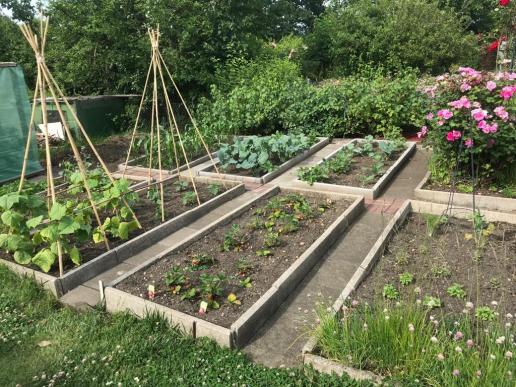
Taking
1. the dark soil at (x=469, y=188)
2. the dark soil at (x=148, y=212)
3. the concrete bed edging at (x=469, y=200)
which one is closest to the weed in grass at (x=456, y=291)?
the concrete bed edging at (x=469, y=200)

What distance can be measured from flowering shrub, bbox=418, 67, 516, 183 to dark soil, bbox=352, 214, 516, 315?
1109 mm

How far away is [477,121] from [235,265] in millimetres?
3462

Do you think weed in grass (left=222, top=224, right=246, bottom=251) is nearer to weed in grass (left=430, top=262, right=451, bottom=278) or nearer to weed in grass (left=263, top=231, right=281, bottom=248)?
weed in grass (left=263, top=231, right=281, bottom=248)

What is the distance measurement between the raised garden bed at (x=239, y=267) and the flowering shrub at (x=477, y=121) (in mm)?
1431

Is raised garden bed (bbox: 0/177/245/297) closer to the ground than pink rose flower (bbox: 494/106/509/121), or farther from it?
closer to the ground

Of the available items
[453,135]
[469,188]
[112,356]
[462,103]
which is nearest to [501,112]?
[462,103]

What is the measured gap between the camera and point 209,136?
8.91m

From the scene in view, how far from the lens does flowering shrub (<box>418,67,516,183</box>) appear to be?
5.19m

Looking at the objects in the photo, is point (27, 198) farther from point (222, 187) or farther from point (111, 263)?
point (222, 187)

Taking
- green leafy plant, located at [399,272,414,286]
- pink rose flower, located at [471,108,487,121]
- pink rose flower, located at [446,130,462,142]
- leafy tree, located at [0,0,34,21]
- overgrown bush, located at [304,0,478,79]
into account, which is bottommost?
green leafy plant, located at [399,272,414,286]

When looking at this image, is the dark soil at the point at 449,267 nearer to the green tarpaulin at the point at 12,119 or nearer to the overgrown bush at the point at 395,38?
the green tarpaulin at the point at 12,119

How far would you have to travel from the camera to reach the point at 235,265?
14.0 feet

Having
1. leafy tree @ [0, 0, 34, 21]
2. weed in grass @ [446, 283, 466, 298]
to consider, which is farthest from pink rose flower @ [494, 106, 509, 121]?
leafy tree @ [0, 0, 34, 21]

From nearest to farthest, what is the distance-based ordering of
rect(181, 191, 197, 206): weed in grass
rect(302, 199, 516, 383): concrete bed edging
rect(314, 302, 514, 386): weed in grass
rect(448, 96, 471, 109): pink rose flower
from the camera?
rect(314, 302, 514, 386): weed in grass → rect(302, 199, 516, 383): concrete bed edging → rect(448, 96, 471, 109): pink rose flower → rect(181, 191, 197, 206): weed in grass
